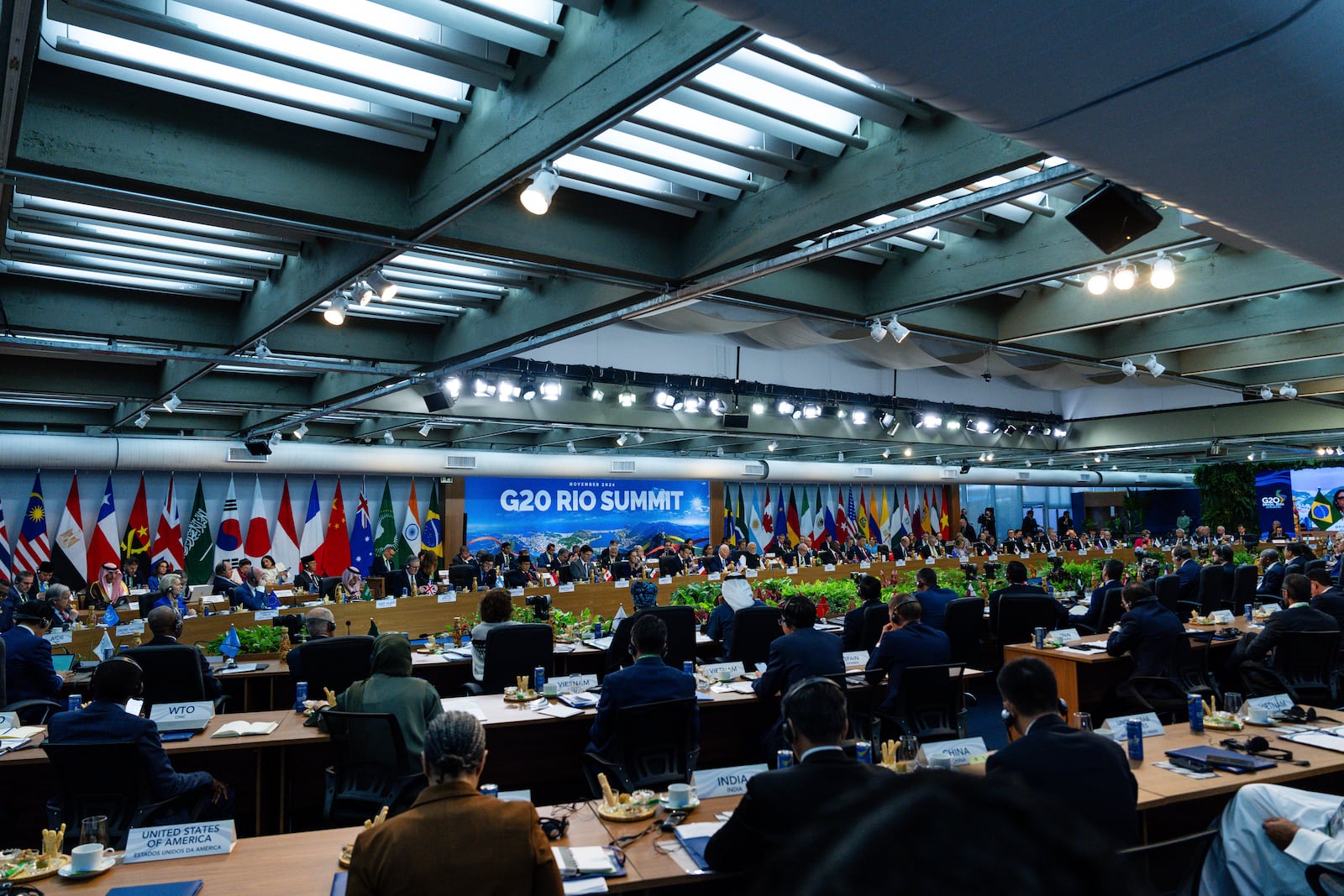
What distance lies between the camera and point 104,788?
3.77 m

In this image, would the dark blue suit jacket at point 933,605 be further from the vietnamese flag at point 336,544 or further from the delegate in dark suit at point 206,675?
the vietnamese flag at point 336,544

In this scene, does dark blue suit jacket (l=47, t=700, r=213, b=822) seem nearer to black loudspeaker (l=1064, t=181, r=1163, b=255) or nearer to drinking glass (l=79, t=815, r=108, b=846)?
drinking glass (l=79, t=815, r=108, b=846)

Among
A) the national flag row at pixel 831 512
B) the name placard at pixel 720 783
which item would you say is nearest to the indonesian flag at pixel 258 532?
the national flag row at pixel 831 512

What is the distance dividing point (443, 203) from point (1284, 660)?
699 cm

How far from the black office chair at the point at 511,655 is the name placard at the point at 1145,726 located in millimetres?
3891

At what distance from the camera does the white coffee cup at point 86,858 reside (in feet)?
9.07

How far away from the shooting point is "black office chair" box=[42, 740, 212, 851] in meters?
3.71

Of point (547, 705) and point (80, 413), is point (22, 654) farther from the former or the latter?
point (80, 413)

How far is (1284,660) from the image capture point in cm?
648

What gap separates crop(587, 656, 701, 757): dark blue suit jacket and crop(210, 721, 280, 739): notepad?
6.40 ft

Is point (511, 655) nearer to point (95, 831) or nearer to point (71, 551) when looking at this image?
point (95, 831)

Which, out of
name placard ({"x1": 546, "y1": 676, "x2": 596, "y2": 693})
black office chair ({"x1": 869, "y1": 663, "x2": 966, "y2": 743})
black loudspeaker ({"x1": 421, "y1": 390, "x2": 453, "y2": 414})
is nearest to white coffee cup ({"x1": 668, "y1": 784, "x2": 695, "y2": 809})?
name placard ({"x1": 546, "y1": 676, "x2": 596, "y2": 693})

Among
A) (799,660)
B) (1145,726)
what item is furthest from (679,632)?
(1145,726)

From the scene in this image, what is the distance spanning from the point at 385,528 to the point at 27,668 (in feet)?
36.3
